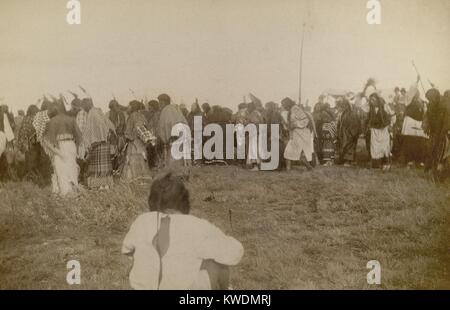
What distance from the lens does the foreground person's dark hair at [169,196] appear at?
4.80 metres

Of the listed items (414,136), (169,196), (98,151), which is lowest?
(169,196)

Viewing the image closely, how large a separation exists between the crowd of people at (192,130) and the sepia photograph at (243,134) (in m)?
0.01

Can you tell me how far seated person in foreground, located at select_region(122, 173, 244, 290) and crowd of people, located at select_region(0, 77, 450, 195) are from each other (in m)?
0.73

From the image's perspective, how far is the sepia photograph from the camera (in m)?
5.29

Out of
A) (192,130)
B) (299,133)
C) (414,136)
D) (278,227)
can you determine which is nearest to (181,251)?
(278,227)

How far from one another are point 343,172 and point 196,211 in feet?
4.54

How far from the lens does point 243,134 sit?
547 cm

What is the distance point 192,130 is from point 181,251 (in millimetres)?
1341

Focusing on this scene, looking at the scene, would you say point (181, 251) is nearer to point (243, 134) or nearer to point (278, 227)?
point (278, 227)

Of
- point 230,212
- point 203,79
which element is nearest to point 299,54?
point 203,79

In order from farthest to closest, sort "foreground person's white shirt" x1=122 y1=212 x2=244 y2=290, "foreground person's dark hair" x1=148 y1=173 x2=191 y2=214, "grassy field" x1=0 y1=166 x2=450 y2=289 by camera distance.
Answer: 1. "grassy field" x1=0 y1=166 x2=450 y2=289
2. "foreground person's dark hair" x1=148 y1=173 x2=191 y2=214
3. "foreground person's white shirt" x1=122 y1=212 x2=244 y2=290

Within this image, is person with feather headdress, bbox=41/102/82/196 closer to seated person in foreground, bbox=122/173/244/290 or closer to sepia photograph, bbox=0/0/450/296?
sepia photograph, bbox=0/0/450/296

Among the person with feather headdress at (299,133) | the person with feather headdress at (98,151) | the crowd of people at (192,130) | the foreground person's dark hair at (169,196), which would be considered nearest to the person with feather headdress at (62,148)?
the crowd of people at (192,130)

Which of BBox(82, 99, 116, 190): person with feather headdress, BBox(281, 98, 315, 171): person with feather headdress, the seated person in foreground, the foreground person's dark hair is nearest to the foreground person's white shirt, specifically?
the seated person in foreground
